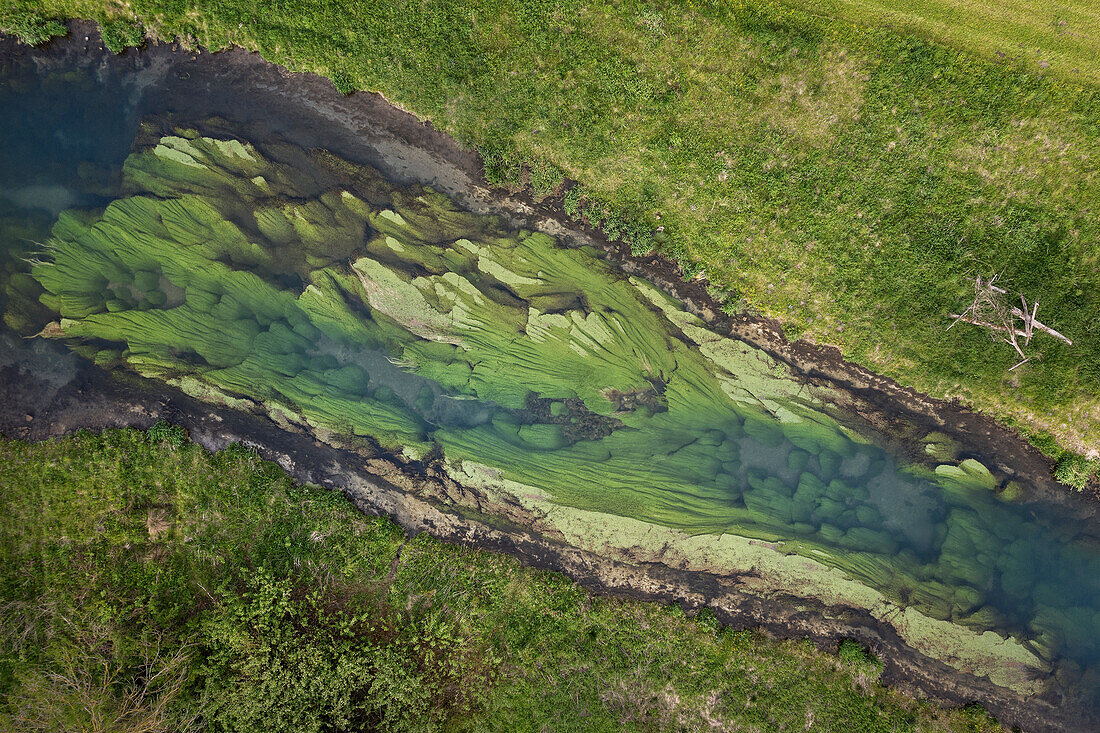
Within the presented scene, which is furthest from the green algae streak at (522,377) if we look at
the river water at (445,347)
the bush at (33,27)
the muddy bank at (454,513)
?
the bush at (33,27)

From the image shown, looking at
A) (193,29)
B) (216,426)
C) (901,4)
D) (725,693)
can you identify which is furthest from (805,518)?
(193,29)

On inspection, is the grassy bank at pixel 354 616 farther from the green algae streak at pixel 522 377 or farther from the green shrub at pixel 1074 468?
the green shrub at pixel 1074 468

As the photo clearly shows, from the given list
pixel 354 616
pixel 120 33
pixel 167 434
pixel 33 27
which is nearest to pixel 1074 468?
pixel 354 616

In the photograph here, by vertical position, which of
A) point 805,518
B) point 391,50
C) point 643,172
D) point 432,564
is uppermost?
point 391,50

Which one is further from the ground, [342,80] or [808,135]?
[808,135]

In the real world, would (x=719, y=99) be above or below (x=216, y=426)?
above

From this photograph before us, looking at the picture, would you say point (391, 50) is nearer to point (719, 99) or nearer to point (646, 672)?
point (719, 99)

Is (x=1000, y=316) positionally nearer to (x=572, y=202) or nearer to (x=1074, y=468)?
(x=1074, y=468)
